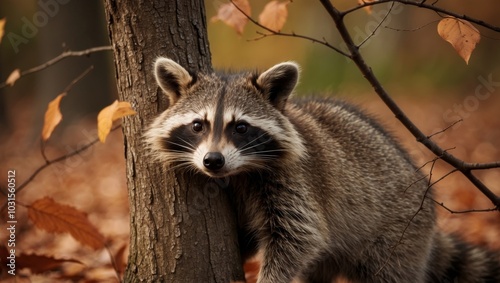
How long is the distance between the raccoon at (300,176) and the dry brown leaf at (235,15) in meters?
0.47

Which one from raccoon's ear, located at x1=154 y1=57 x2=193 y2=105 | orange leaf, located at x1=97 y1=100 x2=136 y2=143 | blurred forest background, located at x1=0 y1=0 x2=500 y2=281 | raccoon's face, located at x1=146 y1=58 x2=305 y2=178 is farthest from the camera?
blurred forest background, located at x1=0 y1=0 x2=500 y2=281

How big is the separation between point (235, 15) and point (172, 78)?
0.98 m

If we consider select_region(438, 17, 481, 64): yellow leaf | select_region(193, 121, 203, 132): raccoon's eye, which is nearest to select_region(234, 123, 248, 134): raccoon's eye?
select_region(193, 121, 203, 132): raccoon's eye

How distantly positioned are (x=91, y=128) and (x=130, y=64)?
10.2m

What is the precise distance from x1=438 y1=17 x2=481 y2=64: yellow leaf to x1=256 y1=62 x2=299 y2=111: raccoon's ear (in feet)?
4.39

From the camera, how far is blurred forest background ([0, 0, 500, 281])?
8711 mm

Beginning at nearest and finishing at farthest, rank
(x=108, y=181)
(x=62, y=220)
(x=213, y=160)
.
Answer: (x=213, y=160) → (x=62, y=220) → (x=108, y=181)

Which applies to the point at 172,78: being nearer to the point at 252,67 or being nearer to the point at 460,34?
the point at 252,67

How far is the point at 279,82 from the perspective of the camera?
5.41m

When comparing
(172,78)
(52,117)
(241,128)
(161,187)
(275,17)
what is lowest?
(161,187)

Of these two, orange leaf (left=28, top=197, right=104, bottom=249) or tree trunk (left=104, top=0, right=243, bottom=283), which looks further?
orange leaf (left=28, top=197, right=104, bottom=249)

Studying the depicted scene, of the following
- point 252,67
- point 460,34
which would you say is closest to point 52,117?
point 252,67

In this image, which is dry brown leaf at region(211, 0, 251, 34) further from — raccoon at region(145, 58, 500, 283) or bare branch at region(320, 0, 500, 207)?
bare branch at region(320, 0, 500, 207)

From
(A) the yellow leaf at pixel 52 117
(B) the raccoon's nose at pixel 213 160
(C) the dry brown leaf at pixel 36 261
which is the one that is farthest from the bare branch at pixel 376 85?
(C) the dry brown leaf at pixel 36 261
